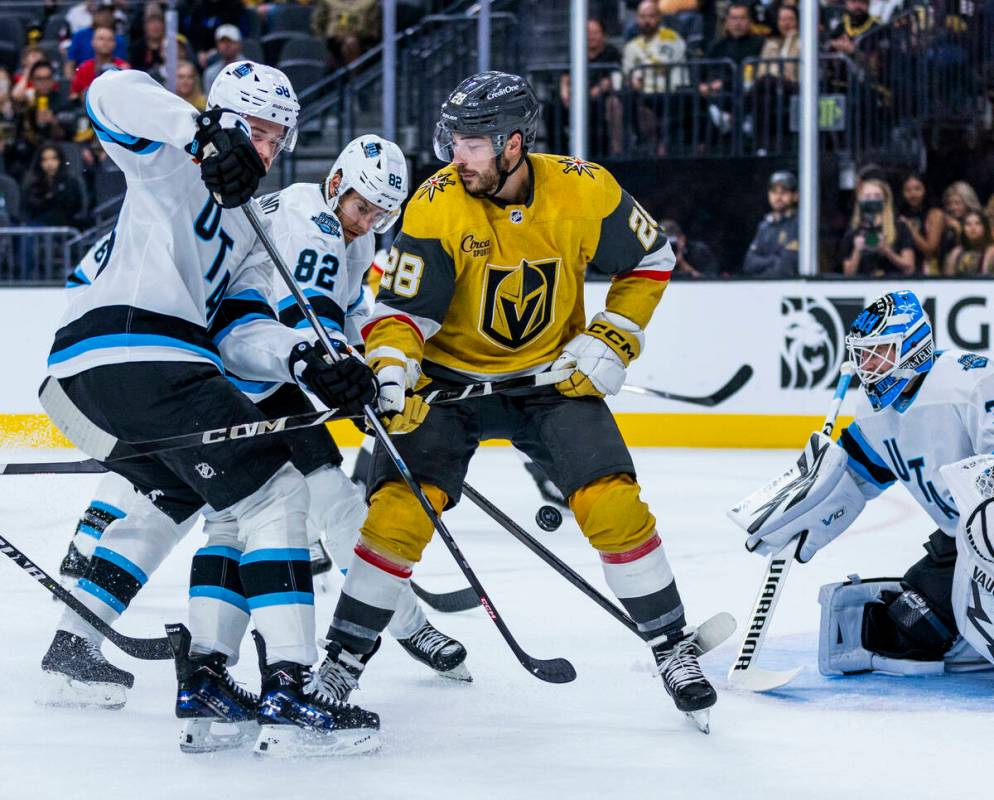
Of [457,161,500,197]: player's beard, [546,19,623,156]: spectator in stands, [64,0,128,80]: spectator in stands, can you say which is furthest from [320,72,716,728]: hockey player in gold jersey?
[64,0,128,80]: spectator in stands

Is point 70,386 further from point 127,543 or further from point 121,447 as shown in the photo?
point 127,543

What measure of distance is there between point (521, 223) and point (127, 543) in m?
0.88

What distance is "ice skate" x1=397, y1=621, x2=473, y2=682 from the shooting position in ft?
9.70

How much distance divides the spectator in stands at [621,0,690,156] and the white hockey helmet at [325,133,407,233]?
449cm

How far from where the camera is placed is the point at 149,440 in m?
2.47

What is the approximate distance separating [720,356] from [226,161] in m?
4.59

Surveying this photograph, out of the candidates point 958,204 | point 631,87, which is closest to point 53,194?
point 631,87

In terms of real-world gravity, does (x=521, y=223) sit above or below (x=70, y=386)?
above

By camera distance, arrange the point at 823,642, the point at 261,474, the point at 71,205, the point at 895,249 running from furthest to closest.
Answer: the point at 71,205
the point at 895,249
the point at 823,642
the point at 261,474

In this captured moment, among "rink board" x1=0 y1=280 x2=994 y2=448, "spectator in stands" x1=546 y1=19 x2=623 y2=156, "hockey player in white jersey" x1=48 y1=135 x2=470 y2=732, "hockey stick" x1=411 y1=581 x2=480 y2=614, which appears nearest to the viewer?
"hockey player in white jersey" x1=48 y1=135 x2=470 y2=732

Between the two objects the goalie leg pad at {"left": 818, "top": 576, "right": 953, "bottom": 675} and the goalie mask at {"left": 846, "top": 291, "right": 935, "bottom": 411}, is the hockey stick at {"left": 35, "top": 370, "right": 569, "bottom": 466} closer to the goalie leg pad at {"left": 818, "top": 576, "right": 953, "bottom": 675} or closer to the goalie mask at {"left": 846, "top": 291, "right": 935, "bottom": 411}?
the goalie mask at {"left": 846, "top": 291, "right": 935, "bottom": 411}

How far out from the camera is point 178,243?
2506 millimetres

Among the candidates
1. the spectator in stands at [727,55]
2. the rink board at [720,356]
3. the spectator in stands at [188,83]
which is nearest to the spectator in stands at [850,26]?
the spectator in stands at [727,55]

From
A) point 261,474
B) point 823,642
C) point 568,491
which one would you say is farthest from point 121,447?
point 823,642
